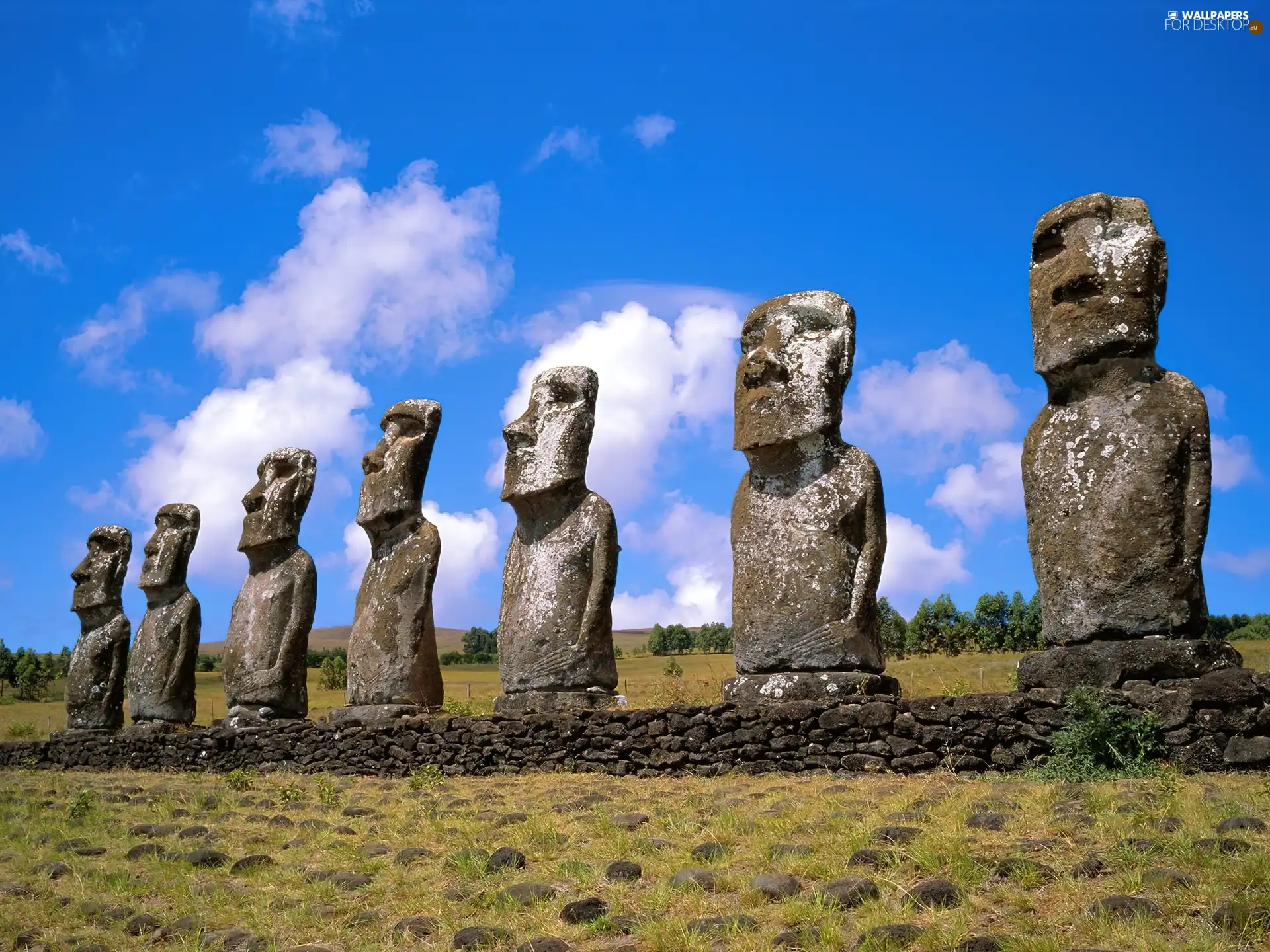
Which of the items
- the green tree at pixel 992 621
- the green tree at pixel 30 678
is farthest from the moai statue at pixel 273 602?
the green tree at pixel 30 678

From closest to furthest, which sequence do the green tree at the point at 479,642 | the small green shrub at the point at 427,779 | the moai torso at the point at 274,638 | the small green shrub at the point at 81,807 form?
the small green shrub at the point at 81,807
the small green shrub at the point at 427,779
the moai torso at the point at 274,638
the green tree at the point at 479,642

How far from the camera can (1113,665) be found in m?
9.74

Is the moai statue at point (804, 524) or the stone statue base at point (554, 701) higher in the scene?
the moai statue at point (804, 524)

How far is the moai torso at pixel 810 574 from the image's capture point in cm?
1145

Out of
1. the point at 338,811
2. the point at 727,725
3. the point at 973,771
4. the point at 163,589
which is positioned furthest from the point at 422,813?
the point at 163,589

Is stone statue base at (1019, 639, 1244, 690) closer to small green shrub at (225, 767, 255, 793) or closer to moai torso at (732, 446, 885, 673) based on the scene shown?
moai torso at (732, 446, 885, 673)

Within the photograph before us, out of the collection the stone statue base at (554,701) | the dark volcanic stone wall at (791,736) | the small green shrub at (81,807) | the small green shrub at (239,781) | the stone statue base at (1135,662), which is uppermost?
the stone statue base at (1135,662)

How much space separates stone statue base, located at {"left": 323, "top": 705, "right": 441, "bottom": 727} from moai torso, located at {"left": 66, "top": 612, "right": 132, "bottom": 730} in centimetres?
685

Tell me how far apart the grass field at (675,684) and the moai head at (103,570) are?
5.44 m

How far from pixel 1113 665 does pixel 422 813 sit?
558 cm

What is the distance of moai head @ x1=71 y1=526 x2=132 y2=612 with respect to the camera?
2117 cm

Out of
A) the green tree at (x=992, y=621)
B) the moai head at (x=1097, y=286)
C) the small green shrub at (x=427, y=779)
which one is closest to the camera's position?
the moai head at (x=1097, y=286)

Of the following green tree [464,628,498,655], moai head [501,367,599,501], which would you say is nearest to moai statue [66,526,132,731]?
moai head [501,367,599,501]

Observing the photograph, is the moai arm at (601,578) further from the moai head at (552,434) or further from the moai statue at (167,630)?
the moai statue at (167,630)
